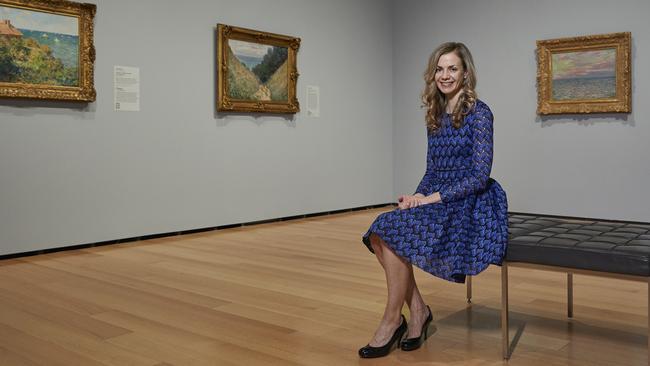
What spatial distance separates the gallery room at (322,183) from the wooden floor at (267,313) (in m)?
0.03

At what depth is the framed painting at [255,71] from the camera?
9242 millimetres

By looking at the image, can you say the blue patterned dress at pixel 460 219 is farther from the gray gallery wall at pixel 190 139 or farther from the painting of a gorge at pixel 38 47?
the painting of a gorge at pixel 38 47

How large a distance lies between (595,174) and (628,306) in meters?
5.55

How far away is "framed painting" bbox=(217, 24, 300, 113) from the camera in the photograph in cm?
924

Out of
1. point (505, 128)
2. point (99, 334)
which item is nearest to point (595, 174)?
point (505, 128)

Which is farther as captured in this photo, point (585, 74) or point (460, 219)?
Answer: point (585, 74)

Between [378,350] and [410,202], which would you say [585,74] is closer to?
[410,202]

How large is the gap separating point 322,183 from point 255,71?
2.31m

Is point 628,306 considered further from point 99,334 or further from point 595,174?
point 595,174

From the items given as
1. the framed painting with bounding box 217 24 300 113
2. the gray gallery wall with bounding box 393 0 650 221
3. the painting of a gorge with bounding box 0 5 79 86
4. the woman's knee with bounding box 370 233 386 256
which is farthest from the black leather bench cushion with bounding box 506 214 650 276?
the gray gallery wall with bounding box 393 0 650 221

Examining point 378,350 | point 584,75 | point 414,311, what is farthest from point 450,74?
point 584,75

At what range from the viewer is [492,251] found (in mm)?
Answer: 3643

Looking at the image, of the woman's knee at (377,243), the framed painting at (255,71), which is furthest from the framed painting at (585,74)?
the woman's knee at (377,243)

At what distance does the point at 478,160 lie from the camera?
3.80 meters
